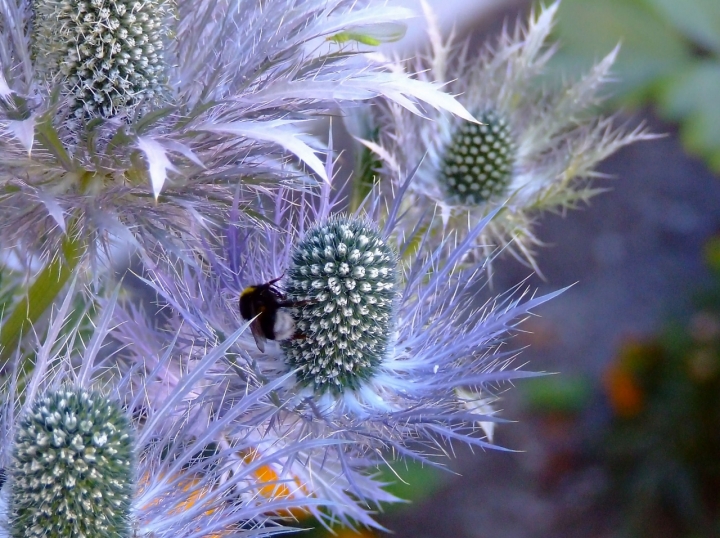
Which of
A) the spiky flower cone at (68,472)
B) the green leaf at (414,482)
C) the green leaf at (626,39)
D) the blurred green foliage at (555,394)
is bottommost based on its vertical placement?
the blurred green foliage at (555,394)

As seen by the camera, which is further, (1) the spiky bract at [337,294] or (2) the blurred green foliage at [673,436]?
(2) the blurred green foliage at [673,436]

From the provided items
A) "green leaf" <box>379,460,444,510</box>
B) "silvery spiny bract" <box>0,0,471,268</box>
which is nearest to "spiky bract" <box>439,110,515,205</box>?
"silvery spiny bract" <box>0,0,471,268</box>

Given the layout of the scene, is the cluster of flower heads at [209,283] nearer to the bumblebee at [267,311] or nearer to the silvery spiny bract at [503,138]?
the bumblebee at [267,311]

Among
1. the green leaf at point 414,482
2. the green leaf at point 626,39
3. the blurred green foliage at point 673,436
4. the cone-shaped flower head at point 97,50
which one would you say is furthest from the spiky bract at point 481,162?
the blurred green foliage at point 673,436

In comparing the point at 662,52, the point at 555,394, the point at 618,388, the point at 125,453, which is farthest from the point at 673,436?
the point at 125,453

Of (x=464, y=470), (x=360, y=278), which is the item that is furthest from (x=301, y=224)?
(x=464, y=470)

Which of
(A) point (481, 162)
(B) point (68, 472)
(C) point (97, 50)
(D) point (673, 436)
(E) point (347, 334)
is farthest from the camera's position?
(D) point (673, 436)

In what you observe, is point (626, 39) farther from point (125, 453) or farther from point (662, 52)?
A: point (125, 453)
